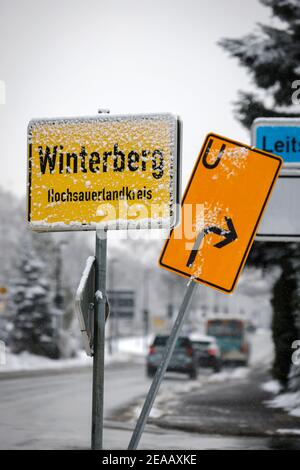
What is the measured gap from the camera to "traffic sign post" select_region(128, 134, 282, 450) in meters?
4.79

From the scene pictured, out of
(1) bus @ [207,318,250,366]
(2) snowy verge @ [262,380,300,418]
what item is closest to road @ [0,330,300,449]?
(2) snowy verge @ [262,380,300,418]

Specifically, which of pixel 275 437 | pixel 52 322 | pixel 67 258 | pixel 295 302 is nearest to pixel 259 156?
pixel 275 437

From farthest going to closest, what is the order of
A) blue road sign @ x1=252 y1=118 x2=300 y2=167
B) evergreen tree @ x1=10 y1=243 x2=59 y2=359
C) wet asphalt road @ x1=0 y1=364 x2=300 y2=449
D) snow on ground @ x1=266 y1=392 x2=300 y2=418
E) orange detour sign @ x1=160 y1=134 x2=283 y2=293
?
evergreen tree @ x1=10 y1=243 x2=59 y2=359 → snow on ground @ x1=266 y1=392 x2=300 y2=418 → wet asphalt road @ x1=0 y1=364 x2=300 y2=449 → blue road sign @ x1=252 y1=118 x2=300 y2=167 → orange detour sign @ x1=160 y1=134 x2=283 y2=293

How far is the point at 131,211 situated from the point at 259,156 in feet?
2.68

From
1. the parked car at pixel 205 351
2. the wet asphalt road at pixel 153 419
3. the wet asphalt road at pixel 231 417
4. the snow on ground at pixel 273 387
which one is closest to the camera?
the wet asphalt road at pixel 153 419

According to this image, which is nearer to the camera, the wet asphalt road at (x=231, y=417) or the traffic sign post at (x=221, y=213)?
the traffic sign post at (x=221, y=213)

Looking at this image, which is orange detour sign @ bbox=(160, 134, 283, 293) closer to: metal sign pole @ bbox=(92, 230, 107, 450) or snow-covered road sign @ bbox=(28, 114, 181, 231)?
snow-covered road sign @ bbox=(28, 114, 181, 231)

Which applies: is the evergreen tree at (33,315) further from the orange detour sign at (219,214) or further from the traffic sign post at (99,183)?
the orange detour sign at (219,214)

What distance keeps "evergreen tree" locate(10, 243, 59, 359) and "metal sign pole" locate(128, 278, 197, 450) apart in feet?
142

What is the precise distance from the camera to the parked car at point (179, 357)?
3312 centimetres

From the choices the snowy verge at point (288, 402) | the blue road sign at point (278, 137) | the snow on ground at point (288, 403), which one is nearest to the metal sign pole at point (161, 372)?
the blue road sign at point (278, 137)

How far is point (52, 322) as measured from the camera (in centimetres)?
4809

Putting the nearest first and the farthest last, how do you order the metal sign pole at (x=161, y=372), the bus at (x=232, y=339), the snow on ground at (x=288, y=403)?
the metal sign pole at (x=161, y=372), the snow on ground at (x=288, y=403), the bus at (x=232, y=339)
